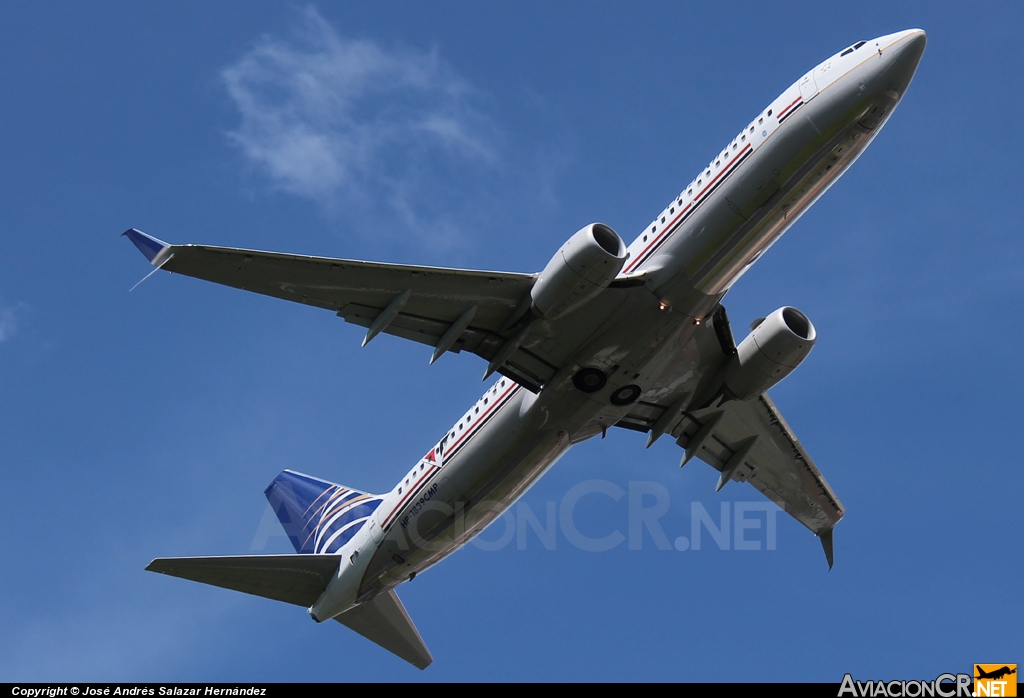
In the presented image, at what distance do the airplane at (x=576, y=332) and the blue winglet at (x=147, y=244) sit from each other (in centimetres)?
4

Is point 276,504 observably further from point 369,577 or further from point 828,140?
point 828,140

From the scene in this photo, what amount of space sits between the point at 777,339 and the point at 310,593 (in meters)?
15.7

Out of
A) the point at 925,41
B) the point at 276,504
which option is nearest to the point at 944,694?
the point at 925,41

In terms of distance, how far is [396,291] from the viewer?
2656 centimetres

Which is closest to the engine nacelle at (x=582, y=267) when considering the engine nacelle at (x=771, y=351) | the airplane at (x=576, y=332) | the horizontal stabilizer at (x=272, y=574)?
the airplane at (x=576, y=332)

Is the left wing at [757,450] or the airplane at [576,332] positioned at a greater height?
the airplane at [576,332]

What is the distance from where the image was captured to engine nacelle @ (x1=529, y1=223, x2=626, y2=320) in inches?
988

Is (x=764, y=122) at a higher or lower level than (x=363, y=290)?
lower

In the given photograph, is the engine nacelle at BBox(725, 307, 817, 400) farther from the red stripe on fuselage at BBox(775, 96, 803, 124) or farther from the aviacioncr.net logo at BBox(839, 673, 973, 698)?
the aviacioncr.net logo at BBox(839, 673, 973, 698)

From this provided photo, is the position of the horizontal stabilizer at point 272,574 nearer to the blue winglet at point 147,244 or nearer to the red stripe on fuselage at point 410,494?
the red stripe on fuselage at point 410,494

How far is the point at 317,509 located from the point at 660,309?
1541 cm

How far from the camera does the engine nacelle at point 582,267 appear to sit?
25094 mm

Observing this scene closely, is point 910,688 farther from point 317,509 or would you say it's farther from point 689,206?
point 317,509

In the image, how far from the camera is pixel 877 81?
25219 millimetres
